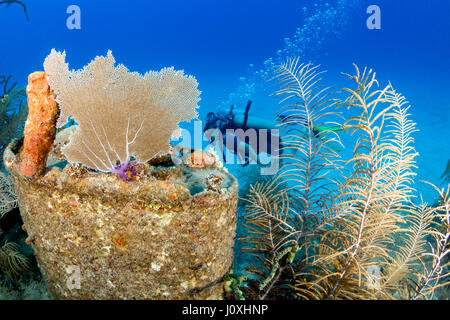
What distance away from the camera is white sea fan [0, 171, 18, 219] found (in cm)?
375

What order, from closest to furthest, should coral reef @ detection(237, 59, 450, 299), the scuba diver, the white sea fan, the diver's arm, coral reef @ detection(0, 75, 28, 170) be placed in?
1. coral reef @ detection(237, 59, 450, 299)
2. the white sea fan
3. coral reef @ detection(0, 75, 28, 170)
4. the scuba diver
5. the diver's arm

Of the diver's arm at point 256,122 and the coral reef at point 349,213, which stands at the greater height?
the diver's arm at point 256,122

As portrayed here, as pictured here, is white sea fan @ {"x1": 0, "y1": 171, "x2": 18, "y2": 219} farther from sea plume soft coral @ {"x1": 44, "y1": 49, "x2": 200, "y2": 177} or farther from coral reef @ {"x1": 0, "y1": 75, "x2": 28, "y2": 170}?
sea plume soft coral @ {"x1": 44, "y1": 49, "x2": 200, "y2": 177}

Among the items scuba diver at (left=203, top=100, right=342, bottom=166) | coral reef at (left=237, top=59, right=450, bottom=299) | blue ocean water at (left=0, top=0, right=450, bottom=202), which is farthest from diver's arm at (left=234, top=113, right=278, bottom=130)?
blue ocean water at (left=0, top=0, right=450, bottom=202)

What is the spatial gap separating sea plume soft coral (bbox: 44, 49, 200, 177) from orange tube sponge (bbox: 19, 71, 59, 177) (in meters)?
0.09

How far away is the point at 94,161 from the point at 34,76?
883mm

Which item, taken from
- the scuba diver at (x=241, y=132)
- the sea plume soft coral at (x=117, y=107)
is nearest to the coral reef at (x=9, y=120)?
the sea plume soft coral at (x=117, y=107)

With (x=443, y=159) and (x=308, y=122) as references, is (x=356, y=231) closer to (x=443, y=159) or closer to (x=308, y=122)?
(x=308, y=122)

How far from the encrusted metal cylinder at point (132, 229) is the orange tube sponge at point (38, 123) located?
5.4 inches

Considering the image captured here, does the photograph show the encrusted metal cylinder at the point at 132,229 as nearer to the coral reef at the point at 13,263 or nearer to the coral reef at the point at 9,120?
the coral reef at the point at 13,263

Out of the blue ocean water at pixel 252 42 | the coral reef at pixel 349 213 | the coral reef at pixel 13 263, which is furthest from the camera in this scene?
the blue ocean water at pixel 252 42

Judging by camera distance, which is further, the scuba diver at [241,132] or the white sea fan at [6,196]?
the scuba diver at [241,132]

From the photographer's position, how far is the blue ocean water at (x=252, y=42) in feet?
159
